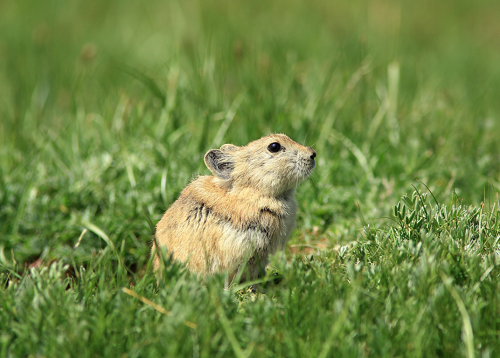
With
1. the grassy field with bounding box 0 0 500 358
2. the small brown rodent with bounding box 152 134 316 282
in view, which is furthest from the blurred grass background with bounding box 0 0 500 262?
the small brown rodent with bounding box 152 134 316 282

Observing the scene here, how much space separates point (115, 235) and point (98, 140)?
175 cm

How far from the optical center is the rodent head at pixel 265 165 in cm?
399

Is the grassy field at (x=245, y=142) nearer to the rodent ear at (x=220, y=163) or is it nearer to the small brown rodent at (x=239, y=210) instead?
the small brown rodent at (x=239, y=210)

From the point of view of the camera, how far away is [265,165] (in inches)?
158

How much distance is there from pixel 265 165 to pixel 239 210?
43cm

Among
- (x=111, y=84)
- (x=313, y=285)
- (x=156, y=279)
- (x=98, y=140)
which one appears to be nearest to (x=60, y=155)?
(x=98, y=140)

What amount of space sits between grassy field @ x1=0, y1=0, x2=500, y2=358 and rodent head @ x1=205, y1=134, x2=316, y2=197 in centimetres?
60

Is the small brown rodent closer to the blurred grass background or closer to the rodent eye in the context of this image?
the rodent eye

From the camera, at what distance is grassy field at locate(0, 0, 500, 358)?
279 cm

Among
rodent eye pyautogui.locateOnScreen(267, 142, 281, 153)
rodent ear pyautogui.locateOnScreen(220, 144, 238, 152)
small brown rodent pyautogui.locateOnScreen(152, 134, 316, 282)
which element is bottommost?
small brown rodent pyautogui.locateOnScreen(152, 134, 316, 282)

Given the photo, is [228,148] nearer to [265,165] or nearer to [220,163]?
[220,163]

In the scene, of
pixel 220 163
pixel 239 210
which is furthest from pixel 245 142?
pixel 239 210

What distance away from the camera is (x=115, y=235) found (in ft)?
15.4

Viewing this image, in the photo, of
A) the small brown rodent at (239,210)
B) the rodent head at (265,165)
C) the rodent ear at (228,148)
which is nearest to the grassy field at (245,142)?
the small brown rodent at (239,210)
